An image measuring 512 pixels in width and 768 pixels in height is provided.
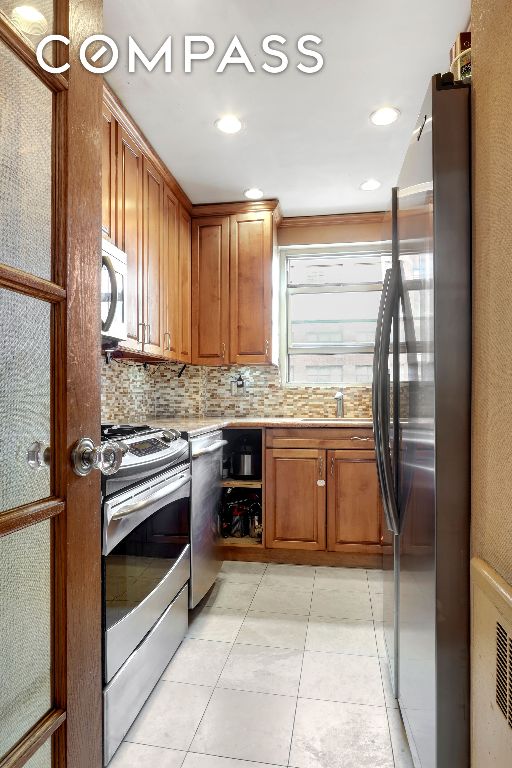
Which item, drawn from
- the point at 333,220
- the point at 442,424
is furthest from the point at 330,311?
the point at 442,424

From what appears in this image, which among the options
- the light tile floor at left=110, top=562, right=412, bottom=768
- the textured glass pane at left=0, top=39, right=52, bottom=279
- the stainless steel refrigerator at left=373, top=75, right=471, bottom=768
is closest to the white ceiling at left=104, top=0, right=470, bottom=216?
the stainless steel refrigerator at left=373, top=75, right=471, bottom=768

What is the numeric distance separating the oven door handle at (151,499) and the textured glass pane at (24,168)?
0.87 metres

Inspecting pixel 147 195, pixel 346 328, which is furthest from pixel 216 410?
pixel 147 195

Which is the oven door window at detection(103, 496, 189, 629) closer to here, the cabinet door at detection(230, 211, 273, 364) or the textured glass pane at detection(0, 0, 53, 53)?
the textured glass pane at detection(0, 0, 53, 53)

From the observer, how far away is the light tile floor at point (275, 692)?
1.49m

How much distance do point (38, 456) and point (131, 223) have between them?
202 centimetres

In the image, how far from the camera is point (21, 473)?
2.50 ft

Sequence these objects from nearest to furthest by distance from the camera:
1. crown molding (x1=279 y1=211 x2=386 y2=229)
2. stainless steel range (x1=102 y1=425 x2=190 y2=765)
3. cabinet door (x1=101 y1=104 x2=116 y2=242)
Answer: stainless steel range (x1=102 y1=425 x2=190 y2=765)
cabinet door (x1=101 y1=104 x2=116 y2=242)
crown molding (x1=279 y1=211 x2=386 y2=229)

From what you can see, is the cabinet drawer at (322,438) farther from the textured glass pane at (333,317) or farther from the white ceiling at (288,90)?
the white ceiling at (288,90)

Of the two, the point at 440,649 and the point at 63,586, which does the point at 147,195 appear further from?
the point at 440,649

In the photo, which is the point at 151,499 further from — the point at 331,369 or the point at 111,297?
the point at 331,369

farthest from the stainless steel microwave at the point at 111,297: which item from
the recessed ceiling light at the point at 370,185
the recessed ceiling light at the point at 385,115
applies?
the recessed ceiling light at the point at 370,185

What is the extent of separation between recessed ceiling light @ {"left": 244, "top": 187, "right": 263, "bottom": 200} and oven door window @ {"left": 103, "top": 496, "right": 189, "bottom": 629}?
221cm

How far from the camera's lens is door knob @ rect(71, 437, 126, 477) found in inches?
34.9
